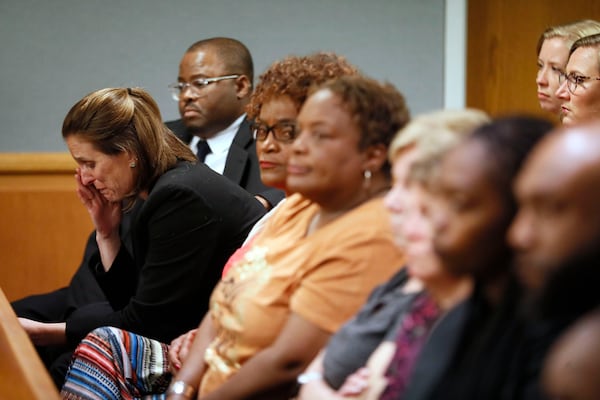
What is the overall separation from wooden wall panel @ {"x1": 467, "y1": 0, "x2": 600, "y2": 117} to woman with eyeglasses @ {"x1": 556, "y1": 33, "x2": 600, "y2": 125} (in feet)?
5.36

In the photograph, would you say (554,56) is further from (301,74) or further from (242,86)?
(301,74)

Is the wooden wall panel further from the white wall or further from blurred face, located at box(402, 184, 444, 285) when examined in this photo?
blurred face, located at box(402, 184, 444, 285)

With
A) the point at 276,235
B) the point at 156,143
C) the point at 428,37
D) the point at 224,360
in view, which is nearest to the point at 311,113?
the point at 276,235

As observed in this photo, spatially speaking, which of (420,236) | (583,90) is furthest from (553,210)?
(583,90)

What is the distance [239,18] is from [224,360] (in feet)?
9.54

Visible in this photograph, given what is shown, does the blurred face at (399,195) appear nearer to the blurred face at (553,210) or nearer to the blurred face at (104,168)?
the blurred face at (553,210)

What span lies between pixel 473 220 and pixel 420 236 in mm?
156

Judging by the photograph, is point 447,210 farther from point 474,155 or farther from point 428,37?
point 428,37

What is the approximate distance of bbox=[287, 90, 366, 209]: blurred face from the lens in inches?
81.4

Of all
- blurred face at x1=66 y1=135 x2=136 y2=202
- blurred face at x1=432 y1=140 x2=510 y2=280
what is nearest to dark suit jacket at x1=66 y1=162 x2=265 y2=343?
blurred face at x1=66 y1=135 x2=136 y2=202

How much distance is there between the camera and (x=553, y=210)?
4.05 ft

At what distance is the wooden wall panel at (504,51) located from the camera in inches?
194

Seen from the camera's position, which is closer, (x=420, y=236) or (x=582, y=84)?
(x=420, y=236)

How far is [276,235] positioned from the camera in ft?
7.70
